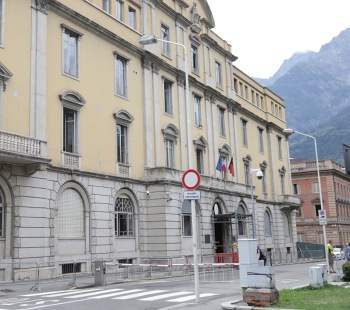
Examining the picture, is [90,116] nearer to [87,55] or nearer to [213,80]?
[87,55]

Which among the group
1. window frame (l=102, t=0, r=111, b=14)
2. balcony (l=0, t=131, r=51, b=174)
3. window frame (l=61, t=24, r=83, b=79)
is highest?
window frame (l=102, t=0, r=111, b=14)

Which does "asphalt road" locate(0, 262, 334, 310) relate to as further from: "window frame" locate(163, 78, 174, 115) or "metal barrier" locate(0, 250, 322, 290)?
"window frame" locate(163, 78, 174, 115)

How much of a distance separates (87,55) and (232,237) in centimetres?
2051

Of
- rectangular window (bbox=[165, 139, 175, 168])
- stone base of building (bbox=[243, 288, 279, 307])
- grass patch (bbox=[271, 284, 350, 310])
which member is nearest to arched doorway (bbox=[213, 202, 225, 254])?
rectangular window (bbox=[165, 139, 175, 168])

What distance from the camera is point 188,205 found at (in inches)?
1433

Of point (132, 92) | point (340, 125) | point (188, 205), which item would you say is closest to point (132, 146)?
point (132, 92)

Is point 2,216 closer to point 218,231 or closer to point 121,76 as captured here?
point 121,76

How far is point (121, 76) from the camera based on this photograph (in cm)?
3409

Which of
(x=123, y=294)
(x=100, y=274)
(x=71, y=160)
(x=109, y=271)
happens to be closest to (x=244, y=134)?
(x=109, y=271)

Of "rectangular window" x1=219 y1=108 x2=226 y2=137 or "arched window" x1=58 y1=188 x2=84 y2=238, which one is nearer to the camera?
"arched window" x1=58 y1=188 x2=84 y2=238

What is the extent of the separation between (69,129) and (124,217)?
7098 mm

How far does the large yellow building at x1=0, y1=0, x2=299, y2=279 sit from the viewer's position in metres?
24.8

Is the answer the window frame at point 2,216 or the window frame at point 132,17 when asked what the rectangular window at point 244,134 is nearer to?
the window frame at point 132,17

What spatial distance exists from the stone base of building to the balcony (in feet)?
43.5
